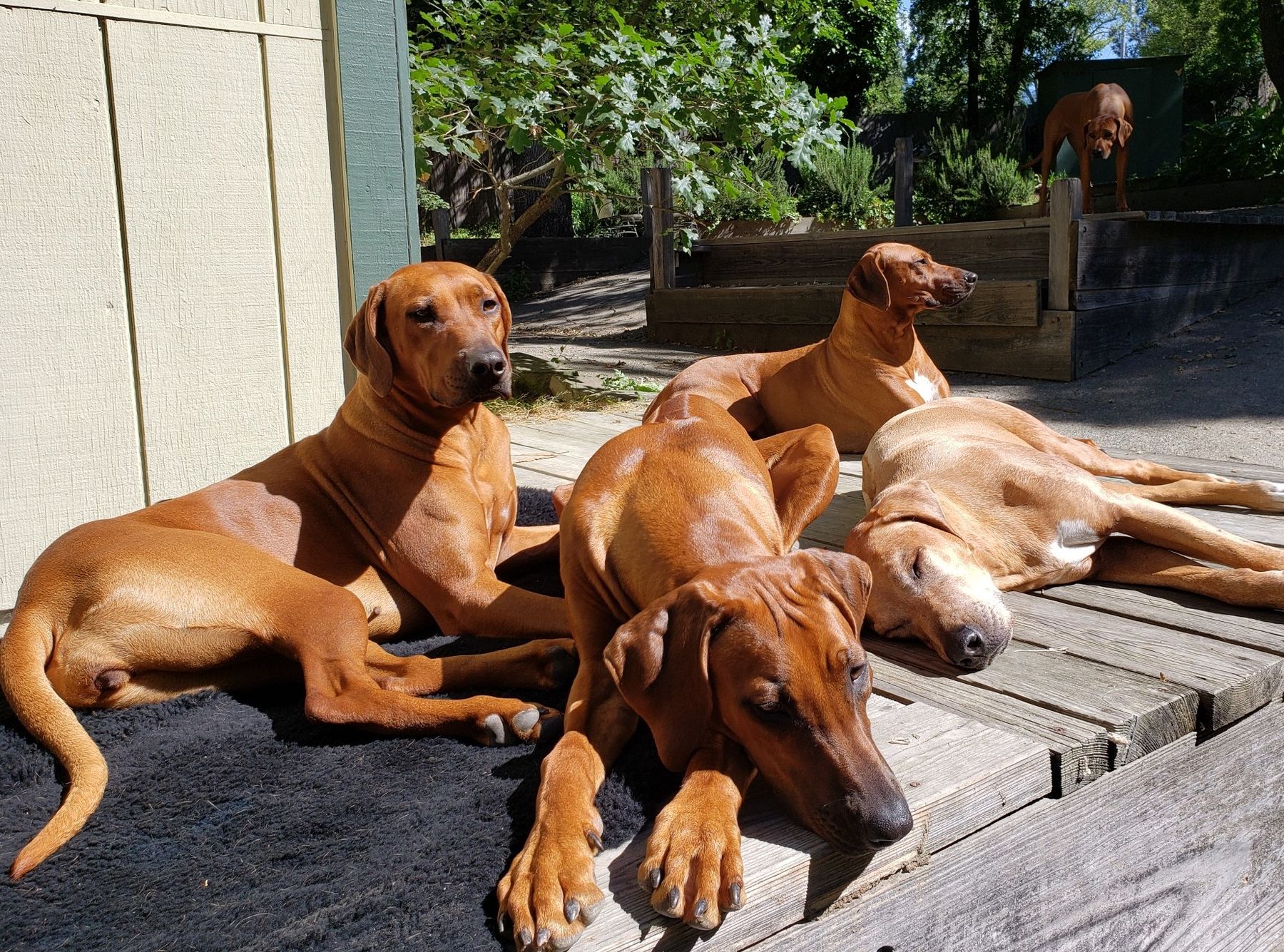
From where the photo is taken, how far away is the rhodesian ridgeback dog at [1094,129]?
1189 cm

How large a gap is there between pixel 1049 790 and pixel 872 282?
4.24m

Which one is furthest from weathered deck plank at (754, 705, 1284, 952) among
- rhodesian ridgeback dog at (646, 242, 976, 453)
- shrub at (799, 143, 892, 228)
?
shrub at (799, 143, 892, 228)

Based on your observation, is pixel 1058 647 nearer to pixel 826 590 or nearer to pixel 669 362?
pixel 826 590

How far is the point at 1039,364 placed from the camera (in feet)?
A: 29.3

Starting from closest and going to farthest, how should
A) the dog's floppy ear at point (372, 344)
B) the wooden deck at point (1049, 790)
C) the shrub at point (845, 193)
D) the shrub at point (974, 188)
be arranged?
1. the wooden deck at point (1049, 790)
2. the dog's floppy ear at point (372, 344)
3. the shrub at point (974, 188)
4. the shrub at point (845, 193)

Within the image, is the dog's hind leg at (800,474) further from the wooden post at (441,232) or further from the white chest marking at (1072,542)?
the wooden post at (441,232)

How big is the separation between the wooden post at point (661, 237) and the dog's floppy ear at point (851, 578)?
10.8 meters

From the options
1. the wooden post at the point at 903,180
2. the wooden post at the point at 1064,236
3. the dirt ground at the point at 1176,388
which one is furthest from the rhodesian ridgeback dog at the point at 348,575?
the wooden post at the point at 903,180

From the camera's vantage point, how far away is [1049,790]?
2.32m

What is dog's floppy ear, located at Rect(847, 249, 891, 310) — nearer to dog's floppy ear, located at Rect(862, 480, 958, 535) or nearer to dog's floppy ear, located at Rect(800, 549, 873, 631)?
dog's floppy ear, located at Rect(862, 480, 958, 535)


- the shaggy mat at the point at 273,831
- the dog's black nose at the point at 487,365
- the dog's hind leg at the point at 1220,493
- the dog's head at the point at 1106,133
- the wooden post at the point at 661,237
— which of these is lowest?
the shaggy mat at the point at 273,831

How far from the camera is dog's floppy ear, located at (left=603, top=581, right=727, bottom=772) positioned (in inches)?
76.0

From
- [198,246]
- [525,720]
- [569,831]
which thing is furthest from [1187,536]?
[198,246]

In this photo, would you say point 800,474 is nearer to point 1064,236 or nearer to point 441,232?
point 1064,236
